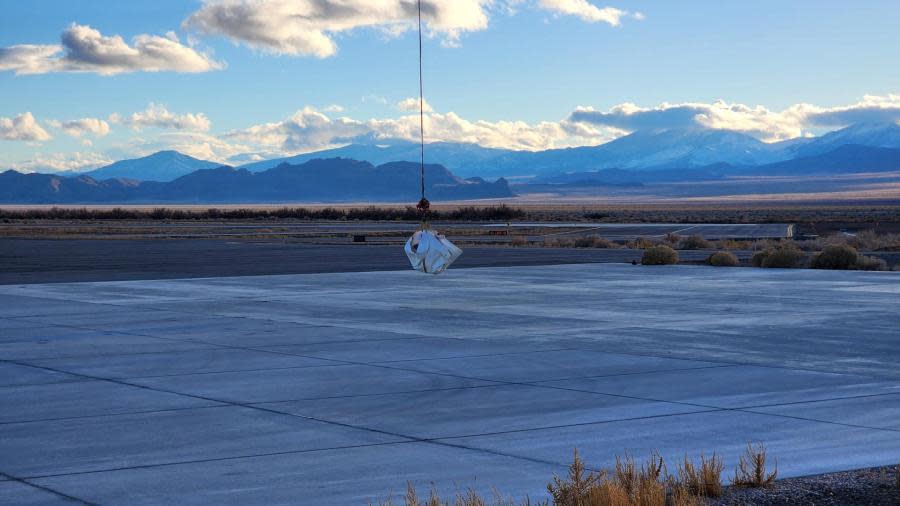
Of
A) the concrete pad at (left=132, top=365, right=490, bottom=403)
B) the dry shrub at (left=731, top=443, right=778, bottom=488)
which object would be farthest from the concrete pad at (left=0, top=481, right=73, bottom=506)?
the dry shrub at (left=731, top=443, right=778, bottom=488)

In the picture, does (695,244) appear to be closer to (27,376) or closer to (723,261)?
(723,261)

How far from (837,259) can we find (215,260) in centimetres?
1894

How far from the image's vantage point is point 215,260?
1522 inches

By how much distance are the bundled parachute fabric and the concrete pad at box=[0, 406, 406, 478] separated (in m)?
17.8

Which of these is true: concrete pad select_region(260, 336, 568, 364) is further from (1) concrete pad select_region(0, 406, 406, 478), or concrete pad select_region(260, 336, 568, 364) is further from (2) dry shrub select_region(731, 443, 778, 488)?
(2) dry shrub select_region(731, 443, 778, 488)

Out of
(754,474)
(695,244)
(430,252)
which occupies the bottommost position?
(695,244)

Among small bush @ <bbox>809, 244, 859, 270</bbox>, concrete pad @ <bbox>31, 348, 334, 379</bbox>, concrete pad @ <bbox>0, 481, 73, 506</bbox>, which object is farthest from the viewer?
small bush @ <bbox>809, 244, 859, 270</bbox>

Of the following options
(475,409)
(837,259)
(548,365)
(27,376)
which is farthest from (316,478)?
(837,259)

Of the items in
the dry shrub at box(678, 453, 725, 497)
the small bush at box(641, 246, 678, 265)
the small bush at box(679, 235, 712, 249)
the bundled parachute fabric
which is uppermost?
the bundled parachute fabric

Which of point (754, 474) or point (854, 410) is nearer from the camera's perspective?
point (754, 474)

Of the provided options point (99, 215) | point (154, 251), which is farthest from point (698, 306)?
point (99, 215)

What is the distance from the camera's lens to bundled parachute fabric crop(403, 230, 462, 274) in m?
28.4

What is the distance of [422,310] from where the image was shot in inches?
798

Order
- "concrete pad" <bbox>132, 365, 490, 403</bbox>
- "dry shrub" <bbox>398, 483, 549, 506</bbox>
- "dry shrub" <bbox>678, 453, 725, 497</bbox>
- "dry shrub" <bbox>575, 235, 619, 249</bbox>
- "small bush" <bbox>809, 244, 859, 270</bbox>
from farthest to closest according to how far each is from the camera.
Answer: "dry shrub" <bbox>575, 235, 619, 249</bbox> < "small bush" <bbox>809, 244, 859, 270</bbox> < "concrete pad" <bbox>132, 365, 490, 403</bbox> < "dry shrub" <bbox>678, 453, 725, 497</bbox> < "dry shrub" <bbox>398, 483, 549, 506</bbox>
